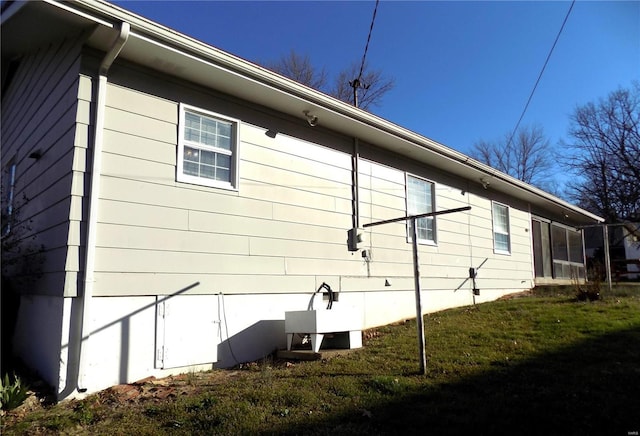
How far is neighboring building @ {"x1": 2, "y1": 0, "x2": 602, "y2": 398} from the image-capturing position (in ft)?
17.5

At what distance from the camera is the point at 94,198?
17.5 feet

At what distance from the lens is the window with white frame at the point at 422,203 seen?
1014cm

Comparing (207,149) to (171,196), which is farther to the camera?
(207,149)

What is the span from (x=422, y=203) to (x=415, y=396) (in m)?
6.27

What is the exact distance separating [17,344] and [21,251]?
50.5 inches

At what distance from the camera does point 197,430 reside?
4062mm

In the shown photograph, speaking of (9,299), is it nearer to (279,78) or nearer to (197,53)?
(197,53)

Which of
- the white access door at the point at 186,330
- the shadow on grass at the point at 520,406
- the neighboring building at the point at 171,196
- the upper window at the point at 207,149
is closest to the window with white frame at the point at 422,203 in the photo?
the neighboring building at the point at 171,196

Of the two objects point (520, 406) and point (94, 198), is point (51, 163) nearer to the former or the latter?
point (94, 198)

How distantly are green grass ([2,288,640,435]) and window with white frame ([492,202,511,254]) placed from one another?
606cm

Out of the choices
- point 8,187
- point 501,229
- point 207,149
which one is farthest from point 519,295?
point 8,187

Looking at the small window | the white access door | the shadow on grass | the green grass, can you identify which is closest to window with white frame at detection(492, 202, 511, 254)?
the green grass

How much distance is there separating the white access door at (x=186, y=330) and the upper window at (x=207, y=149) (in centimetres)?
155

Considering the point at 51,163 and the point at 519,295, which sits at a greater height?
the point at 51,163
